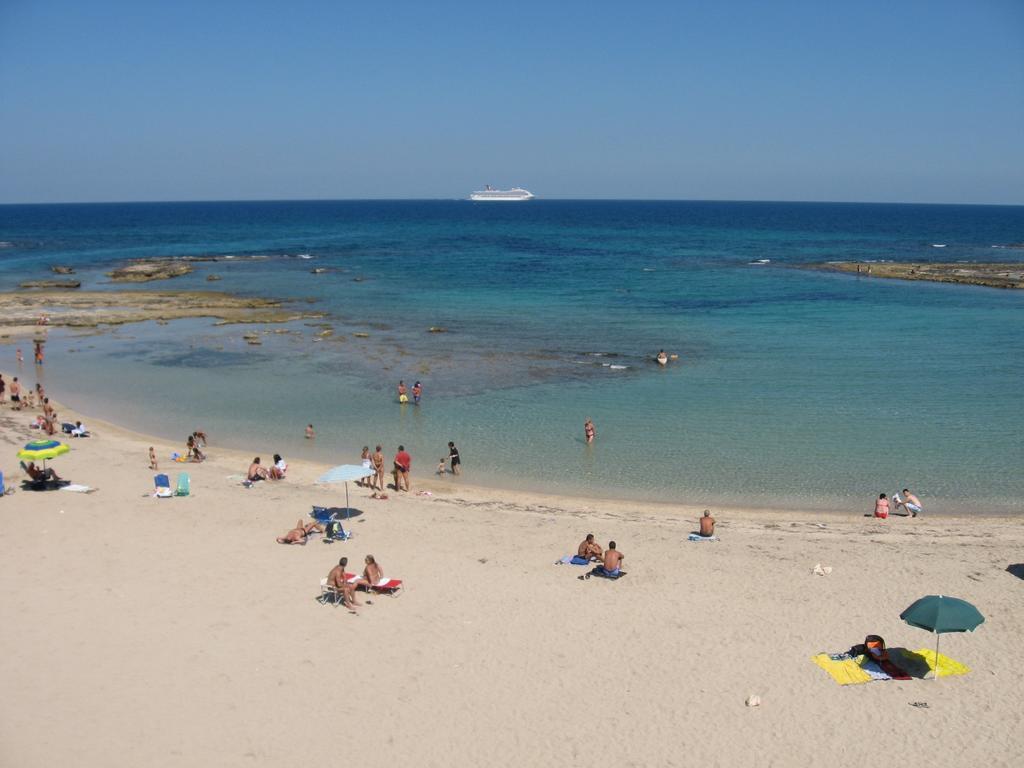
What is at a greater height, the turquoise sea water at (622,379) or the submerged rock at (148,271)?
the submerged rock at (148,271)

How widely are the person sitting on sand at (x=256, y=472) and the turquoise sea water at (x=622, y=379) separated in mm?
3080

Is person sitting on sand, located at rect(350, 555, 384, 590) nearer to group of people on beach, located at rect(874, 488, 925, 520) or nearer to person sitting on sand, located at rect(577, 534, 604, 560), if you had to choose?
person sitting on sand, located at rect(577, 534, 604, 560)

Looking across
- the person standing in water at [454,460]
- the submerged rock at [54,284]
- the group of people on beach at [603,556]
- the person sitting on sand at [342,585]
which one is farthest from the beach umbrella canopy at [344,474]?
the submerged rock at [54,284]

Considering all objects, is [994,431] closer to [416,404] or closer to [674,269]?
[416,404]

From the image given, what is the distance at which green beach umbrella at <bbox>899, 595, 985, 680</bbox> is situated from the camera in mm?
11547

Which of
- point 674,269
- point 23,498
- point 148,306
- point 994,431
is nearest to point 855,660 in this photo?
point 994,431

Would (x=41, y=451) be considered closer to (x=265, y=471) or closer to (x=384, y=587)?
(x=265, y=471)

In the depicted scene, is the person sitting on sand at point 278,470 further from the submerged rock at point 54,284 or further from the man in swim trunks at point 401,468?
the submerged rock at point 54,284

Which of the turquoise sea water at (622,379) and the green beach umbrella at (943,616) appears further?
the turquoise sea water at (622,379)

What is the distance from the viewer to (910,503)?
18828mm

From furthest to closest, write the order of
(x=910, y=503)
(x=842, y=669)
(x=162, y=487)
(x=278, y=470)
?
(x=278, y=470) → (x=162, y=487) → (x=910, y=503) → (x=842, y=669)

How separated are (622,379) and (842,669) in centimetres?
2051

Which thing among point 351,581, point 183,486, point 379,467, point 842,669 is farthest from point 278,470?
point 842,669

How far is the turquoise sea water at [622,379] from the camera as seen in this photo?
2212 centimetres
